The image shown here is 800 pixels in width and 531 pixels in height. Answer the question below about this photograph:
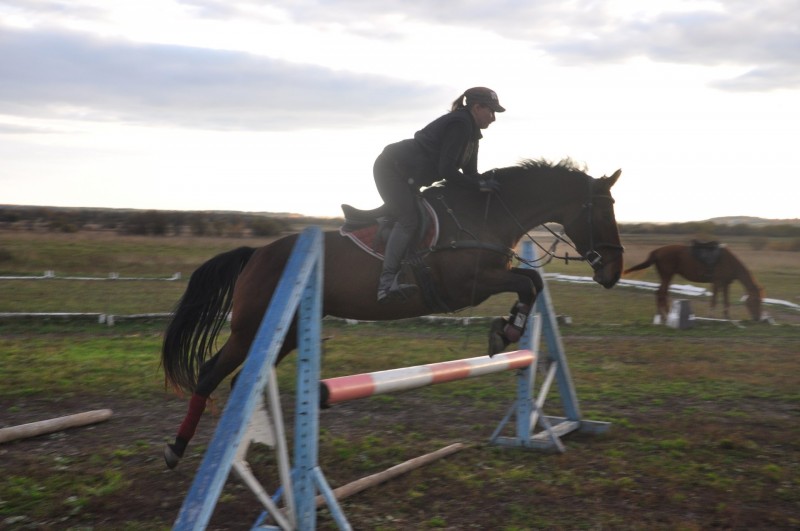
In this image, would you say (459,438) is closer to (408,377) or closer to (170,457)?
(408,377)

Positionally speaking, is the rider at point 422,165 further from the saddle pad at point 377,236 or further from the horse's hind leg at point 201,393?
the horse's hind leg at point 201,393

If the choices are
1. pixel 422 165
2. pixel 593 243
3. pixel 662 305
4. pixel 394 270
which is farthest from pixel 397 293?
pixel 662 305

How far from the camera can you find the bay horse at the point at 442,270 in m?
5.28

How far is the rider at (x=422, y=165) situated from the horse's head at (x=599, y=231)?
0.77 metres

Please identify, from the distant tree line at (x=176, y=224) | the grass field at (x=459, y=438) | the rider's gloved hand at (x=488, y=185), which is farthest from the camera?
the distant tree line at (x=176, y=224)

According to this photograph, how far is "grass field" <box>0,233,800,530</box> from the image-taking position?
4559 mm

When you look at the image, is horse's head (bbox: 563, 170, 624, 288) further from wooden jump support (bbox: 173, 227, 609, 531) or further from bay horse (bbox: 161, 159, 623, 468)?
wooden jump support (bbox: 173, 227, 609, 531)

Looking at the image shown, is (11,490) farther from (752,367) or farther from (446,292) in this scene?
(752,367)

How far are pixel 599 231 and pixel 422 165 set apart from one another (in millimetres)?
1475

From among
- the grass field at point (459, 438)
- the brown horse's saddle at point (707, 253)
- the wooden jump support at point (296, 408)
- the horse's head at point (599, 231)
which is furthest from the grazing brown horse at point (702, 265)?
the wooden jump support at point (296, 408)

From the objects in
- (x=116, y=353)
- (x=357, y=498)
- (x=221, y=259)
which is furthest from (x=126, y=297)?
(x=357, y=498)

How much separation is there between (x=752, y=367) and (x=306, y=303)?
773 cm

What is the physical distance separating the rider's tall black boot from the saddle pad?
0.11 m

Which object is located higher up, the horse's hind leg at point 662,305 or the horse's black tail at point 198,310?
the horse's black tail at point 198,310
